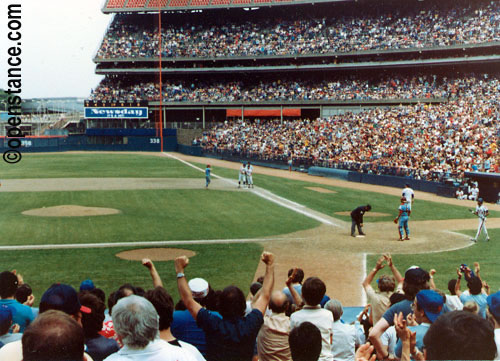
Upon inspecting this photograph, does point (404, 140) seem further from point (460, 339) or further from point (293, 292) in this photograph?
point (460, 339)

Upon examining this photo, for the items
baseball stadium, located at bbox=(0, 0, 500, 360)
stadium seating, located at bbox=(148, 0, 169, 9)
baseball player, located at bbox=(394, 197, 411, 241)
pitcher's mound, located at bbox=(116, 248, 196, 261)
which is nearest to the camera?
pitcher's mound, located at bbox=(116, 248, 196, 261)

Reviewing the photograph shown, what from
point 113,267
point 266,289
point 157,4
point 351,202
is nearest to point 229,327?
point 266,289

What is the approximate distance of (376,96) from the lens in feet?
197

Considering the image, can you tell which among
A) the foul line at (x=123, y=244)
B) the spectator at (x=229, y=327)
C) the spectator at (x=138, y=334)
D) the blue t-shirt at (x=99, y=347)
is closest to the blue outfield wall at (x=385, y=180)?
the foul line at (x=123, y=244)

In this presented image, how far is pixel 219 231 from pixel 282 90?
49.0 metres

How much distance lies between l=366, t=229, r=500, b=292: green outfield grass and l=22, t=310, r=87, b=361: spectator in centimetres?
1183

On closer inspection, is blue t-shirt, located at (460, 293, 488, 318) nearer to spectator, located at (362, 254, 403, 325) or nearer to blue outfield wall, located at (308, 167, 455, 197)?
spectator, located at (362, 254, 403, 325)

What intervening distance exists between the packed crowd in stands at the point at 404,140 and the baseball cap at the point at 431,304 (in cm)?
2840

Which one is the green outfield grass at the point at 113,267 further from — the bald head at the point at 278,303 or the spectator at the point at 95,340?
the spectator at the point at 95,340

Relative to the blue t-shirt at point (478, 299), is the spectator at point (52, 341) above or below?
above

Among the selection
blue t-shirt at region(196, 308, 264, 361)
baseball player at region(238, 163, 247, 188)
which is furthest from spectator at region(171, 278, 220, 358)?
baseball player at region(238, 163, 247, 188)

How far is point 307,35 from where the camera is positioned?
2670 inches

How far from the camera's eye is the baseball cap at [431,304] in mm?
4914

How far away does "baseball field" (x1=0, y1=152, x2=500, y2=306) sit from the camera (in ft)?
49.3
